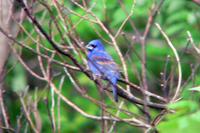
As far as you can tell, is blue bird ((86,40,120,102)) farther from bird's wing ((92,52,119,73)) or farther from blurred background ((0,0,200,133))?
blurred background ((0,0,200,133))

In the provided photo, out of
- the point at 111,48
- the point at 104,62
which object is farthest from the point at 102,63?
the point at 111,48

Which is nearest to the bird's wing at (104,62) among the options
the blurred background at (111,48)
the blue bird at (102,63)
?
the blue bird at (102,63)

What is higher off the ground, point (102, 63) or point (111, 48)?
Answer: point (102, 63)

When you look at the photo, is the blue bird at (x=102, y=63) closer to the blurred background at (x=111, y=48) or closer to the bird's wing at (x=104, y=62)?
the bird's wing at (x=104, y=62)

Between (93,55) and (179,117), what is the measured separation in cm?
339

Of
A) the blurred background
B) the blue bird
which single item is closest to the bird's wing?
the blue bird

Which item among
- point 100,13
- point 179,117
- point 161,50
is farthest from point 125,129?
point 179,117

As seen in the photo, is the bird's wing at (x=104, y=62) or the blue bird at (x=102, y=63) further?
the bird's wing at (x=104, y=62)

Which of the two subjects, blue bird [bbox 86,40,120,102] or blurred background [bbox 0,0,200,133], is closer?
blue bird [bbox 86,40,120,102]

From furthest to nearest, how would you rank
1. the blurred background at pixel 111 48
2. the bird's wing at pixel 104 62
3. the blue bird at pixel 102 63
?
the blurred background at pixel 111 48 < the bird's wing at pixel 104 62 < the blue bird at pixel 102 63

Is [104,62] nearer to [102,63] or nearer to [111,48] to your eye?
[102,63]

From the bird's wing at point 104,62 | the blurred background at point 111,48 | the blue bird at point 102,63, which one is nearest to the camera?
the blue bird at point 102,63

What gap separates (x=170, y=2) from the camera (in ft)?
19.5

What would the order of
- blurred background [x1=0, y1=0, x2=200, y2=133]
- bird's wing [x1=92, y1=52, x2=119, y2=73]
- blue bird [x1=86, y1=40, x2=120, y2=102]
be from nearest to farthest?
blue bird [x1=86, y1=40, x2=120, y2=102] < bird's wing [x1=92, y1=52, x2=119, y2=73] < blurred background [x1=0, y1=0, x2=200, y2=133]
